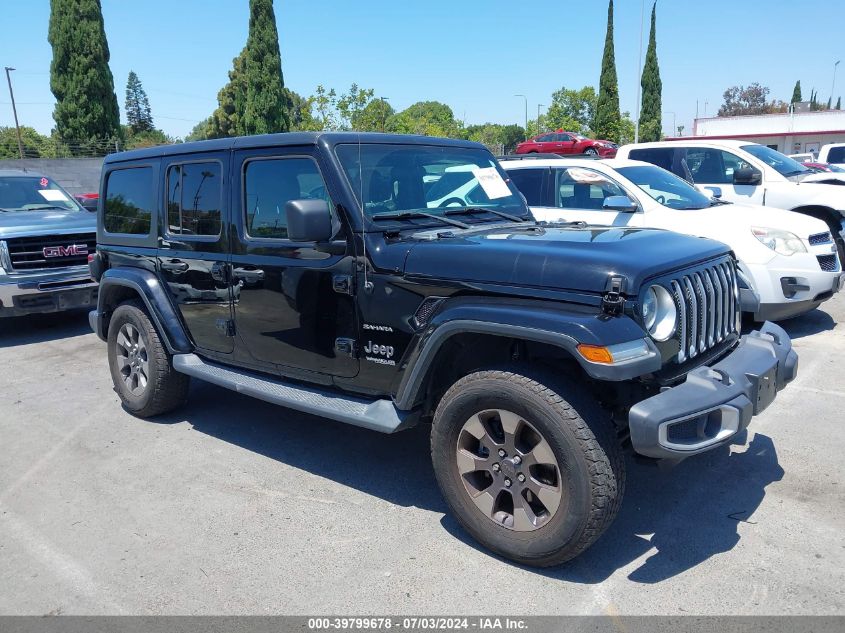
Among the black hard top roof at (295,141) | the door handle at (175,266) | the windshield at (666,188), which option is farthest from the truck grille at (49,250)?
the windshield at (666,188)

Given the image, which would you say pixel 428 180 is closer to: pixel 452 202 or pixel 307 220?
pixel 452 202

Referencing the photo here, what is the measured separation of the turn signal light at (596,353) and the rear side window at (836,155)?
19443mm

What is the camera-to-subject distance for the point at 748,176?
28.8ft

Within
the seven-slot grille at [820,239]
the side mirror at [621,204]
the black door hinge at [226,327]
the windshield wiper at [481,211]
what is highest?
the windshield wiper at [481,211]

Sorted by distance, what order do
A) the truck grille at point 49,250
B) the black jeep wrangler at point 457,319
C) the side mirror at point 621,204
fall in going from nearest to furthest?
the black jeep wrangler at point 457,319, the side mirror at point 621,204, the truck grille at point 49,250

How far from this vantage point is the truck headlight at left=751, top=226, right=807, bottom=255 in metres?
6.63

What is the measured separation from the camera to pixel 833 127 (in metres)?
48.3

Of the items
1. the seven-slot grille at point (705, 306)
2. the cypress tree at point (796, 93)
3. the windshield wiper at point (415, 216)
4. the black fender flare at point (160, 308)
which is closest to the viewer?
the seven-slot grille at point (705, 306)

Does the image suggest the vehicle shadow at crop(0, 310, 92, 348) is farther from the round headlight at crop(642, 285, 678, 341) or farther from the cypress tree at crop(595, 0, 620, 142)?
the cypress tree at crop(595, 0, 620, 142)

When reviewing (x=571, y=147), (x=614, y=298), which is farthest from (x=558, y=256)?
(x=571, y=147)

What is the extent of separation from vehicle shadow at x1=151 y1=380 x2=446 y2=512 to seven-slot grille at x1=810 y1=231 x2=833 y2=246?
15.1 ft

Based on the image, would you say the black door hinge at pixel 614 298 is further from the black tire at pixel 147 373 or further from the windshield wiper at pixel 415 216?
the black tire at pixel 147 373

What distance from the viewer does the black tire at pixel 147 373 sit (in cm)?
488

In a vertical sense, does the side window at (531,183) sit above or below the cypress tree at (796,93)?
below
